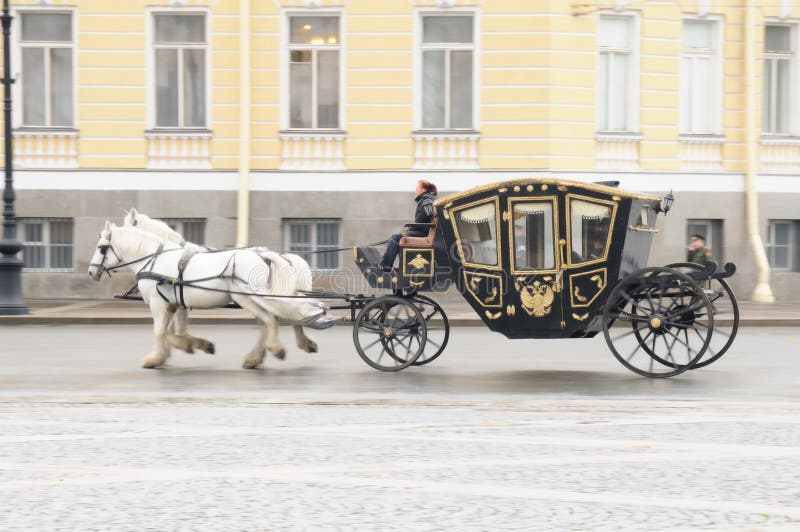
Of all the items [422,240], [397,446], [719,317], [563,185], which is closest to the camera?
[397,446]

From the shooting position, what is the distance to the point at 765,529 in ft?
18.9

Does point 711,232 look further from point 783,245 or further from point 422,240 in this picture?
point 422,240

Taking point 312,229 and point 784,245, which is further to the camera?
point 784,245

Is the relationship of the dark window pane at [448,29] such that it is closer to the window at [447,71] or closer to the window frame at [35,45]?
the window at [447,71]

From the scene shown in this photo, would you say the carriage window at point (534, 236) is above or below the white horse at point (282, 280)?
above

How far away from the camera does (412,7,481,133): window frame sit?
22406 mm

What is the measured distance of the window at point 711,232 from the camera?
23344mm

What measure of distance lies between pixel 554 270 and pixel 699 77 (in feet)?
42.9

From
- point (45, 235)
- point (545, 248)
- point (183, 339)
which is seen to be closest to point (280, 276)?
point (183, 339)

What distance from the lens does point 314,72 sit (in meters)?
22.8

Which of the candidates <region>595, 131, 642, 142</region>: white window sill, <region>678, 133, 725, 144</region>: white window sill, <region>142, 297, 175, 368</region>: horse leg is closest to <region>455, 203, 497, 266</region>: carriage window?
<region>142, 297, 175, 368</region>: horse leg

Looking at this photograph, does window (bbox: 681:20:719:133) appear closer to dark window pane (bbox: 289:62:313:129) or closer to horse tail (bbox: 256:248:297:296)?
dark window pane (bbox: 289:62:313:129)

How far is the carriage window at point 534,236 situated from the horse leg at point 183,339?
138 inches

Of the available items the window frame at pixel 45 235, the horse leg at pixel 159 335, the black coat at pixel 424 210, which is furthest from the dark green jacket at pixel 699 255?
the window frame at pixel 45 235
